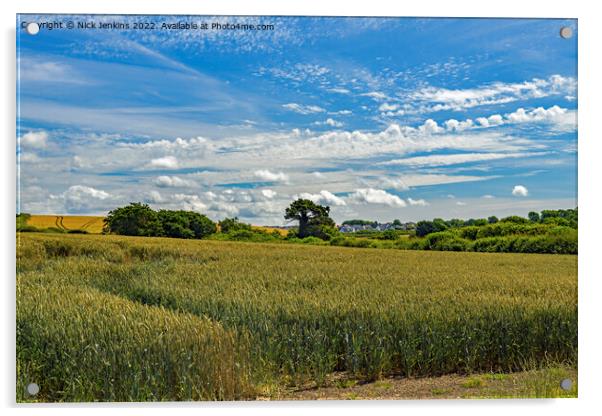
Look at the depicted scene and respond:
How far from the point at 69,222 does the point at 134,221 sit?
1.65 feet

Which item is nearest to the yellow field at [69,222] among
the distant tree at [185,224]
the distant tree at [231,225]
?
the distant tree at [185,224]

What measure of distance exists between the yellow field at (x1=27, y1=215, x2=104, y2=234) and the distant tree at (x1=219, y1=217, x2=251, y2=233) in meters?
0.97

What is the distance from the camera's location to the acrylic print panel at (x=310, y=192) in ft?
14.6

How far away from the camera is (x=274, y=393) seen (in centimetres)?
434

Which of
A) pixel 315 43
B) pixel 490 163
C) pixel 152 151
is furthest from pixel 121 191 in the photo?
pixel 490 163

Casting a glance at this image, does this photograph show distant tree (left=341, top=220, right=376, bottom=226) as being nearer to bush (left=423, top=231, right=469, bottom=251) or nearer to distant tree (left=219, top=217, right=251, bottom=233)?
bush (left=423, top=231, right=469, bottom=251)

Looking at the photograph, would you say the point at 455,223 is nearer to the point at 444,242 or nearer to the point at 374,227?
the point at 444,242

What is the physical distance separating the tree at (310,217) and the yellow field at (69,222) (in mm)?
1554

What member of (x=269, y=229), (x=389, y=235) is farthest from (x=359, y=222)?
(x=269, y=229)

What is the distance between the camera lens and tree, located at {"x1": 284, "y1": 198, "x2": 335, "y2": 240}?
4.76 metres

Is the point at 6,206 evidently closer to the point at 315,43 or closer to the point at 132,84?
the point at 132,84

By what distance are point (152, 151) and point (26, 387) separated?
202 centimetres

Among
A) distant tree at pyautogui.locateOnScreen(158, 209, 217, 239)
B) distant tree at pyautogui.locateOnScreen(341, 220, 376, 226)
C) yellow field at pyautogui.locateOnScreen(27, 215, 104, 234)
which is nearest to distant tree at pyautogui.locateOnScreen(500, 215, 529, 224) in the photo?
distant tree at pyautogui.locateOnScreen(341, 220, 376, 226)

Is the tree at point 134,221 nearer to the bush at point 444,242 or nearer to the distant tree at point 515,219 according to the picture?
the bush at point 444,242
